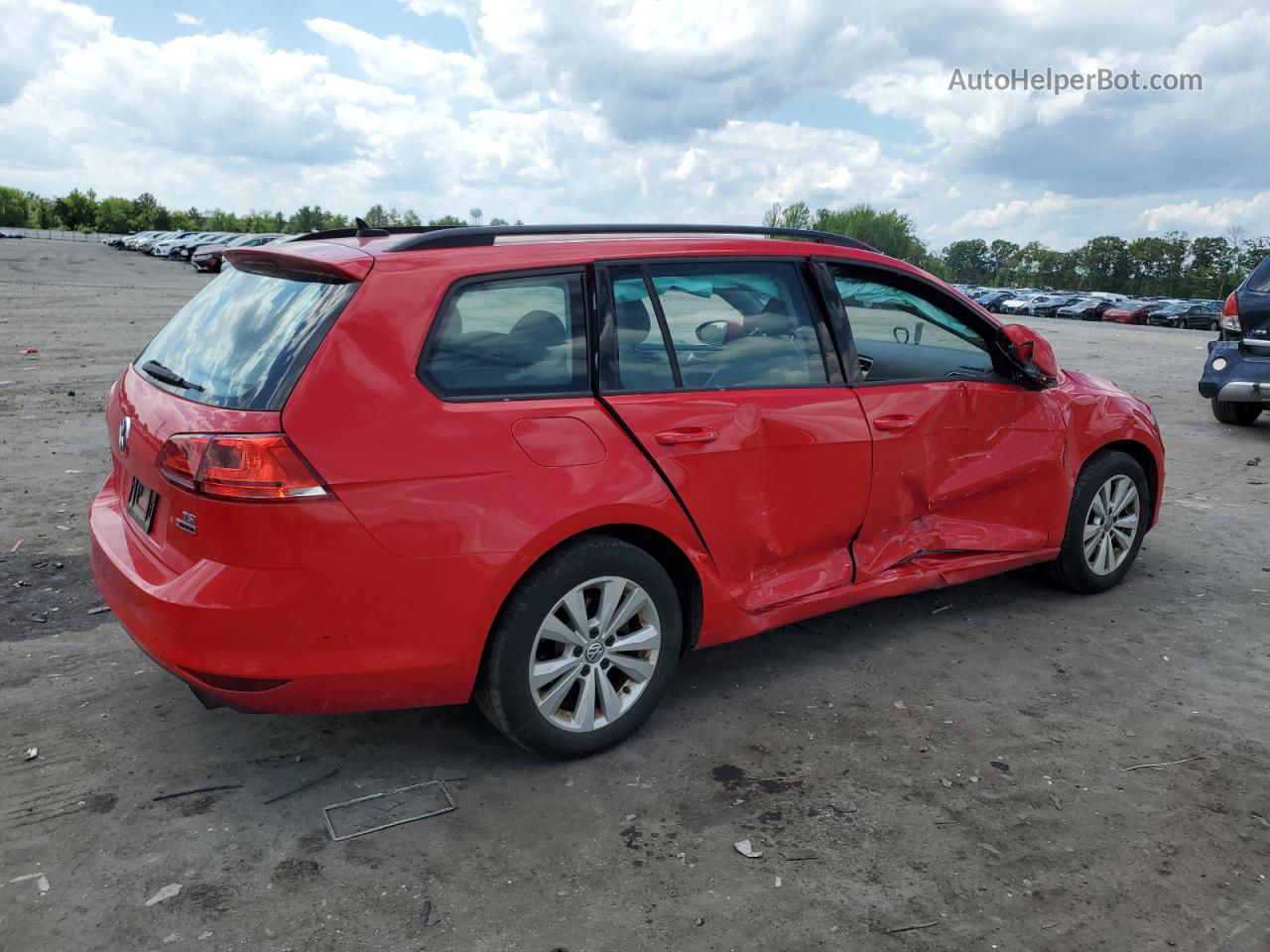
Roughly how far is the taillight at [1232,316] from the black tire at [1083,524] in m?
6.03

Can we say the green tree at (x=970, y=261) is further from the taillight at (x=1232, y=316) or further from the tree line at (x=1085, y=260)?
the taillight at (x=1232, y=316)

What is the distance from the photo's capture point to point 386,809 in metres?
3.31

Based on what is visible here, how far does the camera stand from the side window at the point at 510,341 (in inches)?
128

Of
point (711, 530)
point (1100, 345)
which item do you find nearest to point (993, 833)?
point (711, 530)

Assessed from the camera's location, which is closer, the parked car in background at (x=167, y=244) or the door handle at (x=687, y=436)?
the door handle at (x=687, y=436)

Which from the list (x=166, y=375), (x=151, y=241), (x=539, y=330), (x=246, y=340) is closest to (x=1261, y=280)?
(x=539, y=330)

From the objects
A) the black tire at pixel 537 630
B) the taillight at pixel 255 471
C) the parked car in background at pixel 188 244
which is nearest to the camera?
the taillight at pixel 255 471

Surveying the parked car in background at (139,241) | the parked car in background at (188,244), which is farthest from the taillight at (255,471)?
the parked car in background at (139,241)

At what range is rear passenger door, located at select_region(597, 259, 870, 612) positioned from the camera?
365cm

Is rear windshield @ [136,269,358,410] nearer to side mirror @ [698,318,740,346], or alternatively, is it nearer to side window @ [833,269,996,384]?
side mirror @ [698,318,740,346]

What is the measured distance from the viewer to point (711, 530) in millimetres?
3781

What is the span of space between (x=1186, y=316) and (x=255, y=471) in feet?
182

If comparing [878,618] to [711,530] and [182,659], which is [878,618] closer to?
[711,530]

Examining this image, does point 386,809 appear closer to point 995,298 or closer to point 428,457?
point 428,457
